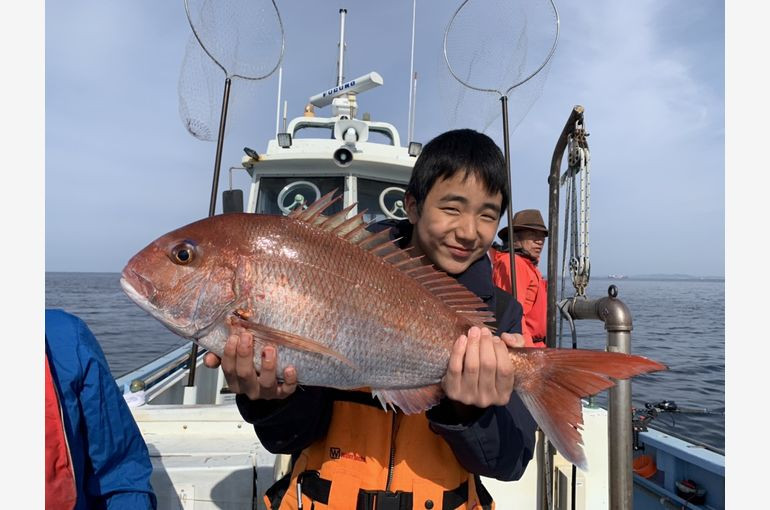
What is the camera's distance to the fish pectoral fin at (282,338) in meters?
1.46

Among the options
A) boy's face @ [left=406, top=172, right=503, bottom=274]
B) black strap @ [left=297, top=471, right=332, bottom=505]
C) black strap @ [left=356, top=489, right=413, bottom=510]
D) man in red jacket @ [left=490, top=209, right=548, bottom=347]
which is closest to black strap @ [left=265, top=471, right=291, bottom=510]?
black strap @ [left=297, top=471, right=332, bottom=505]

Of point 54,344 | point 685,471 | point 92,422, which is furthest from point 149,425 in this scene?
point 685,471

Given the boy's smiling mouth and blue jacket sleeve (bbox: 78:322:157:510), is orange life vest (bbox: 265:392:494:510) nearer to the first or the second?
blue jacket sleeve (bbox: 78:322:157:510)

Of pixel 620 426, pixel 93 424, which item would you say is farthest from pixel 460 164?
pixel 93 424

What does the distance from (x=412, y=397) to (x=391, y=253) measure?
1.76 ft

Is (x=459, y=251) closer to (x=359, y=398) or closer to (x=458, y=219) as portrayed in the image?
(x=458, y=219)

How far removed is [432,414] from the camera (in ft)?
5.45

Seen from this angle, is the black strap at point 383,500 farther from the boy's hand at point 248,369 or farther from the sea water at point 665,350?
the sea water at point 665,350

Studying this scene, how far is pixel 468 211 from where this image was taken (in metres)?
1.92

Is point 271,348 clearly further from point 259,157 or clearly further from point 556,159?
point 259,157

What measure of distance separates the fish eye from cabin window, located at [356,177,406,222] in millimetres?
4441

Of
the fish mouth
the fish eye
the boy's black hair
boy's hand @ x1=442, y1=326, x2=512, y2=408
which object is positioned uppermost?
the boy's black hair

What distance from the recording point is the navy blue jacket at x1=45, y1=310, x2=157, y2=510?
5.56ft

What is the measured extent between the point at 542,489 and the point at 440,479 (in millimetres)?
1358
